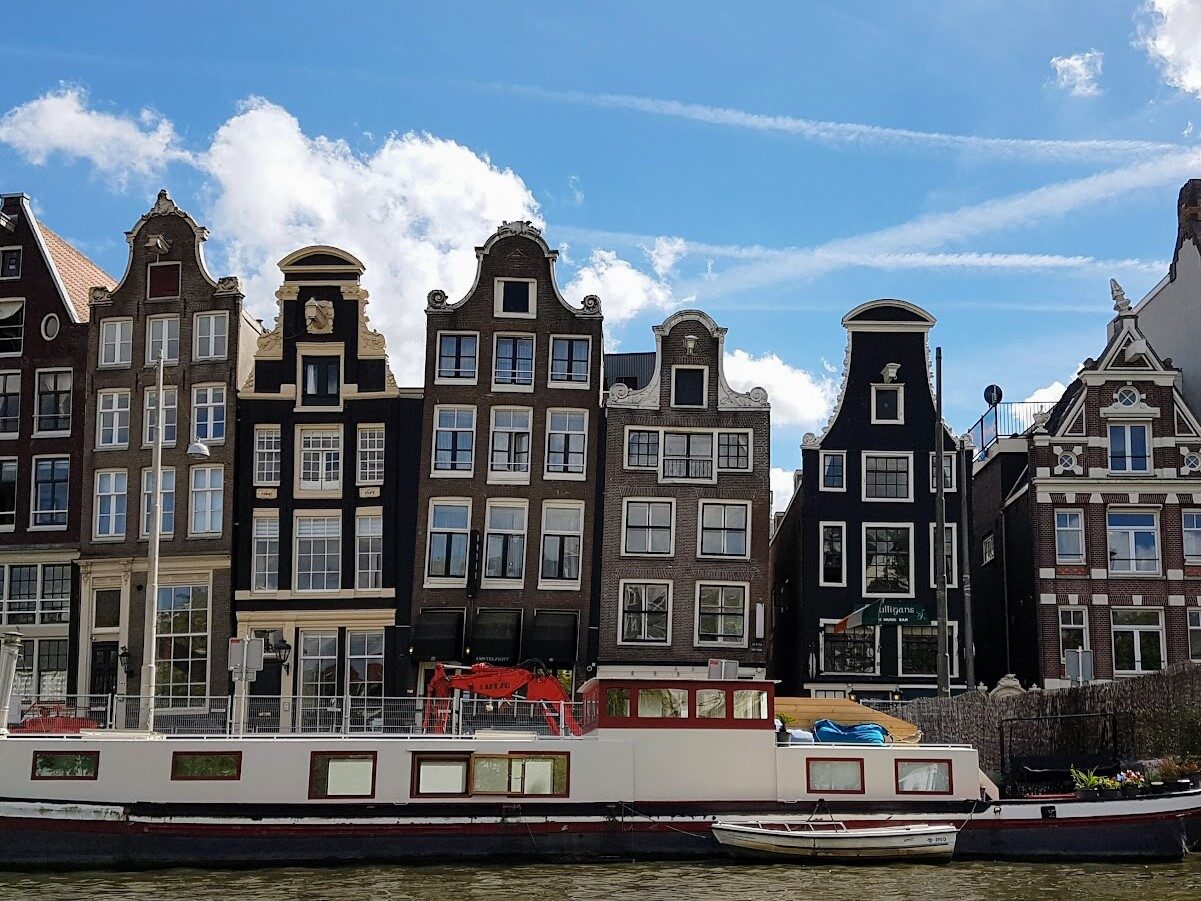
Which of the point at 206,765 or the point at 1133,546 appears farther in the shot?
the point at 1133,546

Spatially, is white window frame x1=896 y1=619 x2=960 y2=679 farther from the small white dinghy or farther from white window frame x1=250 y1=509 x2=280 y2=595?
white window frame x1=250 y1=509 x2=280 y2=595

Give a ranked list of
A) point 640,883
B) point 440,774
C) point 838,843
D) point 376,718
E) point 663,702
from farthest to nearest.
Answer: point 376,718 → point 663,702 → point 440,774 → point 838,843 → point 640,883

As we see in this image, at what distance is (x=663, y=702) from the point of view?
107 feet

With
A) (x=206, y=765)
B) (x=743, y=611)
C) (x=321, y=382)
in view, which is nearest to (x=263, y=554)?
(x=321, y=382)

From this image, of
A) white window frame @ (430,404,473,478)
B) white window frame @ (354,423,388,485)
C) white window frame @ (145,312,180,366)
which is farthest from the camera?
white window frame @ (145,312,180,366)

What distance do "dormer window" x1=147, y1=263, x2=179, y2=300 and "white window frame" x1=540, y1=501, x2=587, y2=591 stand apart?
1524cm

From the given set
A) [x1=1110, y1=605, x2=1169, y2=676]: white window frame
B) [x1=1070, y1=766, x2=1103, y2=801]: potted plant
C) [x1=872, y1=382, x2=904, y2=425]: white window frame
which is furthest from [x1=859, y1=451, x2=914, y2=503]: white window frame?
[x1=1070, y1=766, x2=1103, y2=801]: potted plant

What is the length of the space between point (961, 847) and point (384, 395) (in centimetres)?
2730

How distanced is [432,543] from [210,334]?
1086 centimetres

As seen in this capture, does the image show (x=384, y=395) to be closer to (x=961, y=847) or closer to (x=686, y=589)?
(x=686, y=589)

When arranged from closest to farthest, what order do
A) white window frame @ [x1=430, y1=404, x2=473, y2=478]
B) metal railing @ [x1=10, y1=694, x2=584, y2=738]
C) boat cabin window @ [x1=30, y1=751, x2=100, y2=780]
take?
boat cabin window @ [x1=30, y1=751, x2=100, y2=780]
metal railing @ [x1=10, y1=694, x2=584, y2=738]
white window frame @ [x1=430, y1=404, x2=473, y2=478]

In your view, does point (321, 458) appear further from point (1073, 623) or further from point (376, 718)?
point (1073, 623)

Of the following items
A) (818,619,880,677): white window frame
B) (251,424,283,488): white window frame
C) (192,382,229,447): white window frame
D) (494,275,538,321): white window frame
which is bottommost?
(818,619,880,677): white window frame

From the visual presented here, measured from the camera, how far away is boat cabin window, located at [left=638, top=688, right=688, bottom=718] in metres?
32.6
